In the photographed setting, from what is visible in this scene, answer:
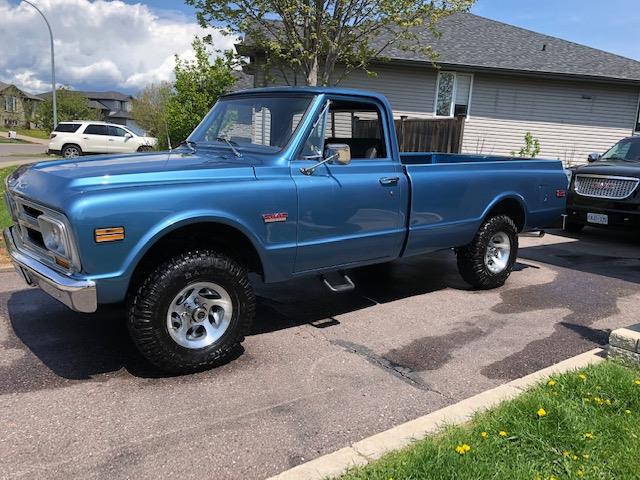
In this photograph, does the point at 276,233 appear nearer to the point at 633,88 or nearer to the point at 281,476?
the point at 281,476

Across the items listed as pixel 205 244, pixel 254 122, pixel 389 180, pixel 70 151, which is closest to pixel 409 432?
pixel 205 244

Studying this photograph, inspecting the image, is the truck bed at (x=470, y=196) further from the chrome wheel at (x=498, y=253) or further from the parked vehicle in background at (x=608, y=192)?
the parked vehicle in background at (x=608, y=192)

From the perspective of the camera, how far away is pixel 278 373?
4.01 meters

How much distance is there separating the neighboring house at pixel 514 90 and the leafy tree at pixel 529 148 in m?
0.20

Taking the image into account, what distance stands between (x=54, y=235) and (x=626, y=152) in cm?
1038

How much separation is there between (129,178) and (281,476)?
6.85 feet

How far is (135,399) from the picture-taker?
3.52 metres

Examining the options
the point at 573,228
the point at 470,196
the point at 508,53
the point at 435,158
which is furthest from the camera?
the point at 508,53

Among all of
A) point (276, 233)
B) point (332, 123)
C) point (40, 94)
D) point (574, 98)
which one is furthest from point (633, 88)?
point (40, 94)

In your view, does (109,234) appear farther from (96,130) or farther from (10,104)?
(10,104)

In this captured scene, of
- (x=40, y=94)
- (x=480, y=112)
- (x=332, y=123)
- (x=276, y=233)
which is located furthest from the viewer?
(x=40, y=94)

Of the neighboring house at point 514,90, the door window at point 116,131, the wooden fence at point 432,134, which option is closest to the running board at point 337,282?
the wooden fence at point 432,134

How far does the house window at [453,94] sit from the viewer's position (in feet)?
57.0

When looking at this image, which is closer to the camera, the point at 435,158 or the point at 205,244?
the point at 205,244
